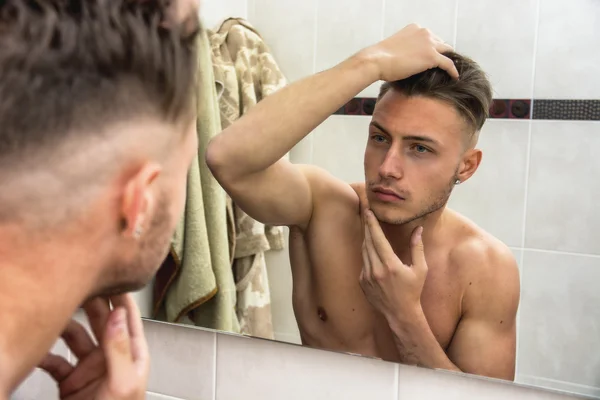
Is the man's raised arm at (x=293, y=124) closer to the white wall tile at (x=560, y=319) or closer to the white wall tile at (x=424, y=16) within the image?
the white wall tile at (x=424, y=16)

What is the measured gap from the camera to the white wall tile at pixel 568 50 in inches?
34.2

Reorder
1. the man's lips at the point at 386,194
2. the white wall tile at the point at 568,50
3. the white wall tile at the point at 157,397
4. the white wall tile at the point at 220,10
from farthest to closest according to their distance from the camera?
the white wall tile at the point at 157,397 < the white wall tile at the point at 220,10 < the man's lips at the point at 386,194 < the white wall tile at the point at 568,50

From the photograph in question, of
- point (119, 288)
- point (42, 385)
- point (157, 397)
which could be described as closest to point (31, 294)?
point (119, 288)

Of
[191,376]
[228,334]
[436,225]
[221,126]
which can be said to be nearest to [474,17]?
[436,225]

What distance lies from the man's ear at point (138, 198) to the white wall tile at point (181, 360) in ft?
2.03

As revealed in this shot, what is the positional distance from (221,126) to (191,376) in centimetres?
48

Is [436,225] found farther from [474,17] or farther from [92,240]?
[92,240]

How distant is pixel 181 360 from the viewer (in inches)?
48.3

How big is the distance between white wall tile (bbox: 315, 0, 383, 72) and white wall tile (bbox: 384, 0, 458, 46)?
0.02 metres

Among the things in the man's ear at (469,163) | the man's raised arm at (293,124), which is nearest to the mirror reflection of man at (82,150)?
the man's raised arm at (293,124)

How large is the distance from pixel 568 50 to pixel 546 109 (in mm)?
84

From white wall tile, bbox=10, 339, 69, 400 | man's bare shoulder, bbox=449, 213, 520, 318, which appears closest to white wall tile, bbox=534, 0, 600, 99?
man's bare shoulder, bbox=449, 213, 520, 318

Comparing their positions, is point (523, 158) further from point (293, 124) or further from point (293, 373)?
point (293, 373)

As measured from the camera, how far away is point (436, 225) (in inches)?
38.1
